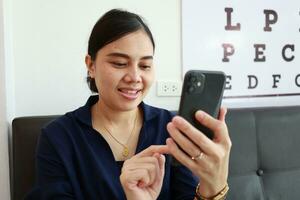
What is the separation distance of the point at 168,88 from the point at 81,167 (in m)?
0.59

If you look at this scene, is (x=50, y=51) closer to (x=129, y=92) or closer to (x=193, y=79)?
(x=129, y=92)

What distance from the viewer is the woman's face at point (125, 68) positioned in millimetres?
815

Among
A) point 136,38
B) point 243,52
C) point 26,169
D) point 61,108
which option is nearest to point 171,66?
point 243,52

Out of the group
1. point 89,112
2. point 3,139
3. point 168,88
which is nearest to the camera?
point 89,112

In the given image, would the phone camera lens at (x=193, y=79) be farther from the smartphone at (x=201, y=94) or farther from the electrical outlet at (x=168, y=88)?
the electrical outlet at (x=168, y=88)

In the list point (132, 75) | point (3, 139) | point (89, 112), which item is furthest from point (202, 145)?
point (3, 139)

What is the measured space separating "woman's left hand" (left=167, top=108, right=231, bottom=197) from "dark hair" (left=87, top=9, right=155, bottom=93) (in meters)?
0.32

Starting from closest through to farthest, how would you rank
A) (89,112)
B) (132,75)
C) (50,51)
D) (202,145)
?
(202,145) → (132,75) → (89,112) → (50,51)

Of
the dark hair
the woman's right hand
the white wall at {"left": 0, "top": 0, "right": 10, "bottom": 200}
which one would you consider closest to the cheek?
the dark hair

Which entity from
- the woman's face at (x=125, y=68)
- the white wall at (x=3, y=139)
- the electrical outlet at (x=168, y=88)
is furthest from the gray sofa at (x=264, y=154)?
the white wall at (x=3, y=139)

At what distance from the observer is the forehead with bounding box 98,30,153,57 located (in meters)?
0.81

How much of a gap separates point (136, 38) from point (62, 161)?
1.13ft

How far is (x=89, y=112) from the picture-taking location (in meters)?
0.92

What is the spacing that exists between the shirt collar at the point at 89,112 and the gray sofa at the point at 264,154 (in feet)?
1.17
